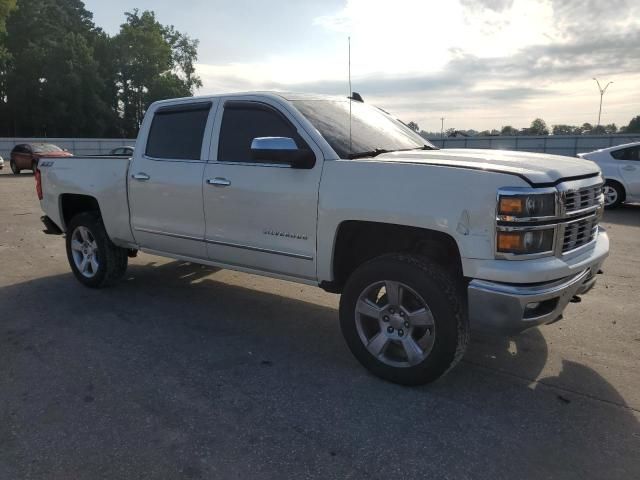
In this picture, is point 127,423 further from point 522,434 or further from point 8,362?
point 522,434

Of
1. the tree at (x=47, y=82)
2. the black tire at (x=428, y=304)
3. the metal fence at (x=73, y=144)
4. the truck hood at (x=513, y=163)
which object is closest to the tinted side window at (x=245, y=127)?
the truck hood at (x=513, y=163)

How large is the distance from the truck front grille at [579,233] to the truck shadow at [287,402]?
96cm

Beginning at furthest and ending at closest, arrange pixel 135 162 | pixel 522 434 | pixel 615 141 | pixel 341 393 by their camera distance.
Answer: pixel 615 141 < pixel 135 162 < pixel 341 393 < pixel 522 434

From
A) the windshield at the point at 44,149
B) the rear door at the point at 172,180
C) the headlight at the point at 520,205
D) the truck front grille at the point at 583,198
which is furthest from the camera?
the windshield at the point at 44,149

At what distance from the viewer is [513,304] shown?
9.86 feet

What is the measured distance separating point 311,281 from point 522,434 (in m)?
1.78

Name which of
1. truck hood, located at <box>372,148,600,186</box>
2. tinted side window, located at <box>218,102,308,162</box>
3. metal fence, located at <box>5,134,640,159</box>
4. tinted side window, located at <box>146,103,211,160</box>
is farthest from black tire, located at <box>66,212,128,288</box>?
metal fence, located at <box>5,134,640,159</box>

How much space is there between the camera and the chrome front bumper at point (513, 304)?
9.89 ft

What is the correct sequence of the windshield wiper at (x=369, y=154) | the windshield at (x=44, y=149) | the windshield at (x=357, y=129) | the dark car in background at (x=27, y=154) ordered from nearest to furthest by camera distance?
the windshield wiper at (x=369, y=154) → the windshield at (x=357, y=129) → the dark car in background at (x=27, y=154) → the windshield at (x=44, y=149)

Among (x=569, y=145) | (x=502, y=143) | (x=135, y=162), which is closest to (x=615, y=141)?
(x=569, y=145)

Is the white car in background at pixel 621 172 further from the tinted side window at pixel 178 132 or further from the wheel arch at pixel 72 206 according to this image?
the wheel arch at pixel 72 206

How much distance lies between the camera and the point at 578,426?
10.1ft

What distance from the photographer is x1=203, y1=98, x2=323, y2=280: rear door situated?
390 cm

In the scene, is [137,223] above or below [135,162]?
below
